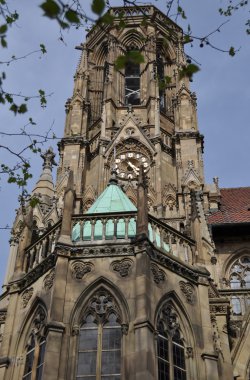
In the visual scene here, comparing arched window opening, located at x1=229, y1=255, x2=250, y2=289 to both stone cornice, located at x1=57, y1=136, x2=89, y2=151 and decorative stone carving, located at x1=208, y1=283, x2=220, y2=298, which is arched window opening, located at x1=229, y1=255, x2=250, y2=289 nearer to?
decorative stone carving, located at x1=208, y1=283, x2=220, y2=298

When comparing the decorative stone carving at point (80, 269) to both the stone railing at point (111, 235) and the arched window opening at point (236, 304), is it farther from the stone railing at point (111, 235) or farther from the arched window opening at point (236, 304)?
the arched window opening at point (236, 304)

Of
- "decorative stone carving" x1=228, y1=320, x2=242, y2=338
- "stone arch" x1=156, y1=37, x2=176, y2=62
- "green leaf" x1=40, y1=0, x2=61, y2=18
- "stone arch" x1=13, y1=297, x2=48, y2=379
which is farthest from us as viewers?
"stone arch" x1=156, y1=37, x2=176, y2=62

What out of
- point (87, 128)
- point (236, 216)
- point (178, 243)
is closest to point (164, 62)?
point (87, 128)

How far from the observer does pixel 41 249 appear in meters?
15.4

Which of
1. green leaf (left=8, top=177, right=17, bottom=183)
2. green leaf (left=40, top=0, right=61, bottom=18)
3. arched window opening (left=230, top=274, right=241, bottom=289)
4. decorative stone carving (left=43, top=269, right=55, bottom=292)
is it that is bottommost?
green leaf (left=40, top=0, right=61, bottom=18)

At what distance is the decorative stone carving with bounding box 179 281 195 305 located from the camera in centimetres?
1427

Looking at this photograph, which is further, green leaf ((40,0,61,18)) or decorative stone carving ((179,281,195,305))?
decorative stone carving ((179,281,195,305))

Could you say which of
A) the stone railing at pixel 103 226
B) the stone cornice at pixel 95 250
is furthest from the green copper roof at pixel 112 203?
the stone cornice at pixel 95 250

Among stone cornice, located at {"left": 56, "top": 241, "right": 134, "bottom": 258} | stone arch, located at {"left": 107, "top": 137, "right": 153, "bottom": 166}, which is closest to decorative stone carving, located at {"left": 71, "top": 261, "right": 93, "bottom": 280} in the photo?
stone cornice, located at {"left": 56, "top": 241, "right": 134, "bottom": 258}

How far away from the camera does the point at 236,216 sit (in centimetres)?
2459

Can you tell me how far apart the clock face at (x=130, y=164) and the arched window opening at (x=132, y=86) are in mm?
5131

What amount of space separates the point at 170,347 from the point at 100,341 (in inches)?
56.4

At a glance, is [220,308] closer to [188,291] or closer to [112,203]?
[188,291]

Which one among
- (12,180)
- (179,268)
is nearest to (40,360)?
(179,268)
